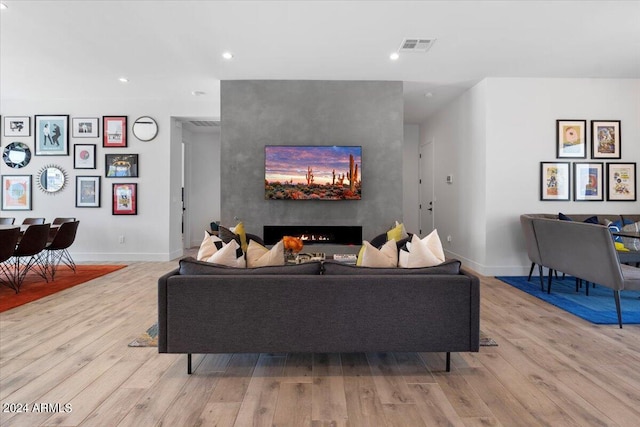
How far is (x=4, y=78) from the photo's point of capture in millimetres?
5332

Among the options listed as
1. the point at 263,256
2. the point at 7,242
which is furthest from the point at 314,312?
the point at 7,242

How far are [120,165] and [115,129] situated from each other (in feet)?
2.15

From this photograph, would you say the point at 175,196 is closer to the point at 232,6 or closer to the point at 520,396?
the point at 232,6

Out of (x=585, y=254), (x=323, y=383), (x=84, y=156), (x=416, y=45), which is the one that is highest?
(x=416, y=45)

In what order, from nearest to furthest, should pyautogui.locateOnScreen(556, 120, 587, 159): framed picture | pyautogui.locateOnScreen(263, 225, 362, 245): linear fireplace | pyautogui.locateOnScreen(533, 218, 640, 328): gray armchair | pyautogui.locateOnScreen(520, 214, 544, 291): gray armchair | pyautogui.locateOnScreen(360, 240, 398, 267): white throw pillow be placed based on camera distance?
pyautogui.locateOnScreen(360, 240, 398, 267): white throw pillow → pyautogui.locateOnScreen(533, 218, 640, 328): gray armchair → pyautogui.locateOnScreen(520, 214, 544, 291): gray armchair → pyautogui.locateOnScreen(556, 120, 587, 159): framed picture → pyautogui.locateOnScreen(263, 225, 362, 245): linear fireplace

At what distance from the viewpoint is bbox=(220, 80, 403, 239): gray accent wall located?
17.5 feet

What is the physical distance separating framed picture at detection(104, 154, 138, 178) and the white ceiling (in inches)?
48.3

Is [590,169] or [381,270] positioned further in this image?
[590,169]

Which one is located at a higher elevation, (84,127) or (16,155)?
(84,127)

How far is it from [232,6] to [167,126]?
3664 mm

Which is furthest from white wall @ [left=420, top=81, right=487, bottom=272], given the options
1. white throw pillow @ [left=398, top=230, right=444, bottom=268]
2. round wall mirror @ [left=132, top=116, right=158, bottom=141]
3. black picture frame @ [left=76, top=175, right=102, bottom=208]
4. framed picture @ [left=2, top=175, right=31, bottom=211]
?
framed picture @ [left=2, top=175, right=31, bottom=211]

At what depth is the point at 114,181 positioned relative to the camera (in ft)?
21.1

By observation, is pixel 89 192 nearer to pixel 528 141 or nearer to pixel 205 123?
pixel 205 123

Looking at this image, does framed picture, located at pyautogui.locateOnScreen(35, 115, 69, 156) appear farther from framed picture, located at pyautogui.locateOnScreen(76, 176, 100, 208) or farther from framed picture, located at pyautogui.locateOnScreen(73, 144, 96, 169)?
framed picture, located at pyautogui.locateOnScreen(76, 176, 100, 208)
